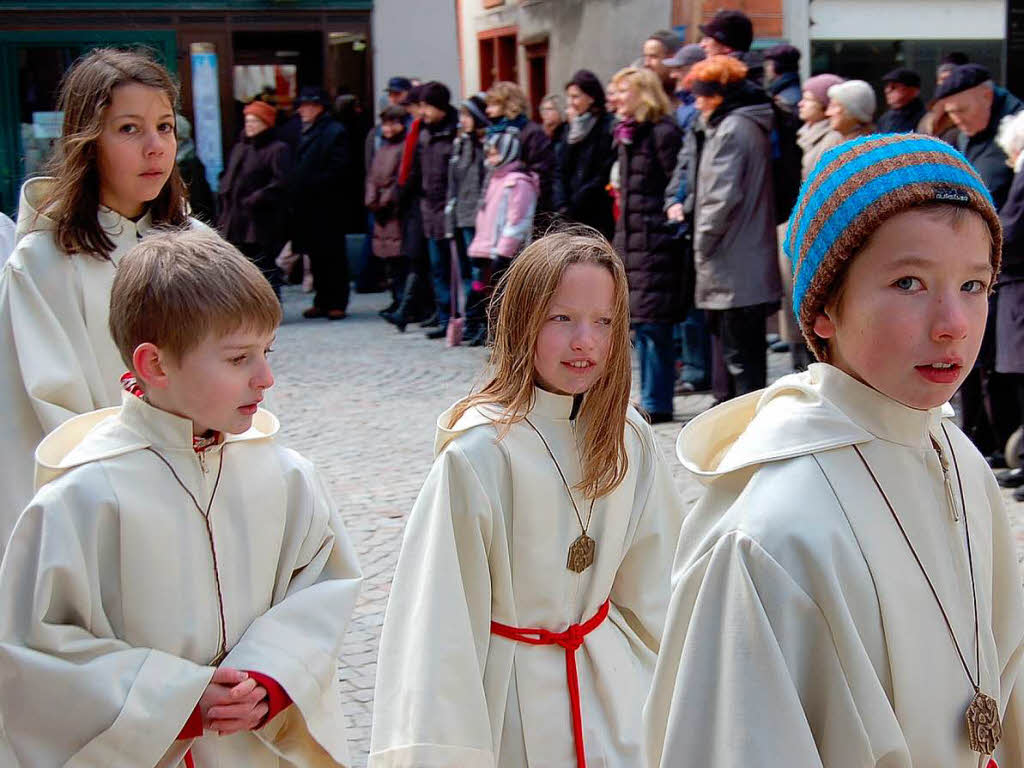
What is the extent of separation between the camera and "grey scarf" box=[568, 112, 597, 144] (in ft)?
32.7

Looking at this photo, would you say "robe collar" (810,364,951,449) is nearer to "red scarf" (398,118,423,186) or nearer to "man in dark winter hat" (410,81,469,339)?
"man in dark winter hat" (410,81,469,339)

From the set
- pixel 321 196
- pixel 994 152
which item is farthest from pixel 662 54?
pixel 321 196

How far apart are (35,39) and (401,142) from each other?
18.0 feet

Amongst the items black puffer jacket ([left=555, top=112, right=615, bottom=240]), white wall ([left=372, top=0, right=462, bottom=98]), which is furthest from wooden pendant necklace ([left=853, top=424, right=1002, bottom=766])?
white wall ([left=372, top=0, right=462, bottom=98])

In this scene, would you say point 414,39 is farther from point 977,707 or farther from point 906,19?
point 977,707

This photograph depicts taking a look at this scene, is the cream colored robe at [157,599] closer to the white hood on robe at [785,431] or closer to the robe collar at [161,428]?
the robe collar at [161,428]

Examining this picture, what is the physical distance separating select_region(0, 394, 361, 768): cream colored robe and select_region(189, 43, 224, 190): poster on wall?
551 inches

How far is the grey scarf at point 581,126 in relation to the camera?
32.7 feet

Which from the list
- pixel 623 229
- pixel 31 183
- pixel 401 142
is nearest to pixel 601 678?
pixel 31 183

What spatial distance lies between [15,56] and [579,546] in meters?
14.4

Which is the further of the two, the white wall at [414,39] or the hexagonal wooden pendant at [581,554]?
A: the white wall at [414,39]

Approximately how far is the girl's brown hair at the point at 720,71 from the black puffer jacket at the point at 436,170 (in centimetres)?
443

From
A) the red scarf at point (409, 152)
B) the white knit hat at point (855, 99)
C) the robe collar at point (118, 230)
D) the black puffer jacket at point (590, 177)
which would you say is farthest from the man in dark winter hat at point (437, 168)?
the robe collar at point (118, 230)

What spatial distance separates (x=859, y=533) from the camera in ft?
6.25
